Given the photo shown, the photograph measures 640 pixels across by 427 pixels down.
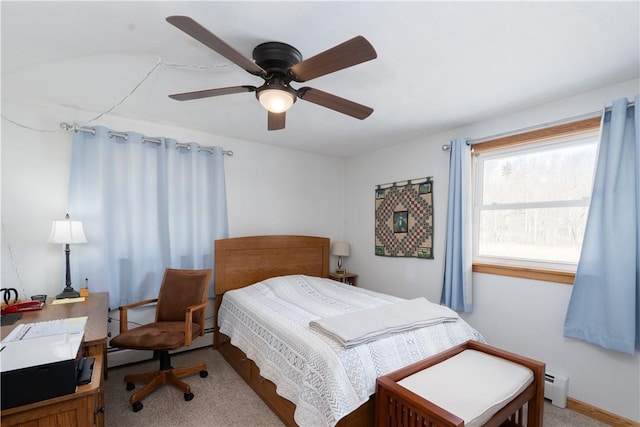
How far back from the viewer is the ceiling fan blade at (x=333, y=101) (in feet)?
5.45

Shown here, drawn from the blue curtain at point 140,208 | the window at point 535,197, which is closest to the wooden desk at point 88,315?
the blue curtain at point 140,208

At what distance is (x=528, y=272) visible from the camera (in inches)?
97.7

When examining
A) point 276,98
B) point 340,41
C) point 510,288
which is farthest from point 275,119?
point 510,288

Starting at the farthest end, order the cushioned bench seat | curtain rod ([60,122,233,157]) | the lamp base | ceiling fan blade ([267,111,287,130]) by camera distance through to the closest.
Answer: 1. curtain rod ([60,122,233,157])
2. the lamp base
3. ceiling fan blade ([267,111,287,130])
4. the cushioned bench seat

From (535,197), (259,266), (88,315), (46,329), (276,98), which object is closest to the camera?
(46,329)

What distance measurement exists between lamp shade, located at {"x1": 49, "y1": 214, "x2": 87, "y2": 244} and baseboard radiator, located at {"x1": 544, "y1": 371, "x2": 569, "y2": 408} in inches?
153

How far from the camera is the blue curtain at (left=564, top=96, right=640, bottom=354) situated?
1.94 metres

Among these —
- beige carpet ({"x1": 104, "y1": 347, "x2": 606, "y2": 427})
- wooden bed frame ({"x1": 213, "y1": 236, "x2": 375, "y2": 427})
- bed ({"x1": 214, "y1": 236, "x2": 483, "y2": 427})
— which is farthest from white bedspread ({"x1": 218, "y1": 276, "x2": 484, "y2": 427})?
beige carpet ({"x1": 104, "y1": 347, "x2": 606, "y2": 427})

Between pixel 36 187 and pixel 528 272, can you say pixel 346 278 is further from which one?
pixel 36 187

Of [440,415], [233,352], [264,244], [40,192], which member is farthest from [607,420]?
[40,192]

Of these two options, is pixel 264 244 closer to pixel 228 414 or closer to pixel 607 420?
pixel 228 414

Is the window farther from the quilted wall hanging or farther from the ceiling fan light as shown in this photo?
the ceiling fan light

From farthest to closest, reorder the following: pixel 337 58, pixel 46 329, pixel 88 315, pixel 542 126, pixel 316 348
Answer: pixel 542 126
pixel 88 315
pixel 316 348
pixel 46 329
pixel 337 58

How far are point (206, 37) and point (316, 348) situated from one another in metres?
1.67
